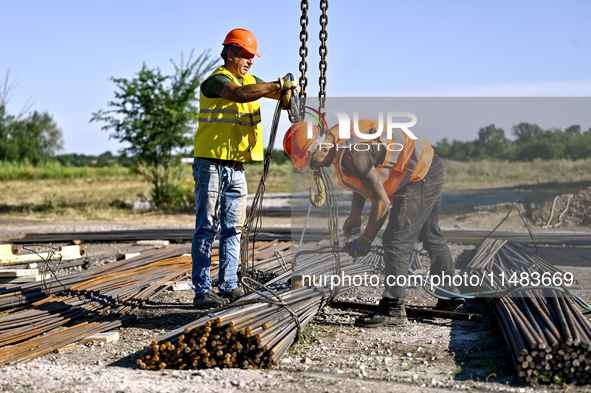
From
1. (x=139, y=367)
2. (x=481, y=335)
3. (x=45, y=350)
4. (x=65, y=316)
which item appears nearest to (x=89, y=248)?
(x=65, y=316)

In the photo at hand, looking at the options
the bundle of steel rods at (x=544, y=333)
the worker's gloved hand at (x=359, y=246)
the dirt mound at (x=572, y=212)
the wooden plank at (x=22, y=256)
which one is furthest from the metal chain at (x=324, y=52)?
the wooden plank at (x=22, y=256)

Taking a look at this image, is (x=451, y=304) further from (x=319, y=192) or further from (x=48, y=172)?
(x=48, y=172)

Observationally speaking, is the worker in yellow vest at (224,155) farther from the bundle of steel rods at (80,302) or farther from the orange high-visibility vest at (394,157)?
the bundle of steel rods at (80,302)

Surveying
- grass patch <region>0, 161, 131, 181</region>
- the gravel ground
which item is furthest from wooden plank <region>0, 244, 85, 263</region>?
grass patch <region>0, 161, 131, 181</region>

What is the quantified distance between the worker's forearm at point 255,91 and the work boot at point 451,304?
2.48 m

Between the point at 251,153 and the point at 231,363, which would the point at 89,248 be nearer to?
the point at 251,153

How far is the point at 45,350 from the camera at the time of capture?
13.1 feet

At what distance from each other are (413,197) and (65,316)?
3.23 m

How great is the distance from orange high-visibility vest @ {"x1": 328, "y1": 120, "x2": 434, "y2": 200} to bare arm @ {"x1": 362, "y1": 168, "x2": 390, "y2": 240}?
60 millimetres

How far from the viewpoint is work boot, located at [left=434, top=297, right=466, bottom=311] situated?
493 centimetres

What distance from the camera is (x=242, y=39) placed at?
469 cm

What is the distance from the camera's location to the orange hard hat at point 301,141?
178 inches

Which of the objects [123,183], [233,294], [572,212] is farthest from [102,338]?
[123,183]

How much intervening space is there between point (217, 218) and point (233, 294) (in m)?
0.74
